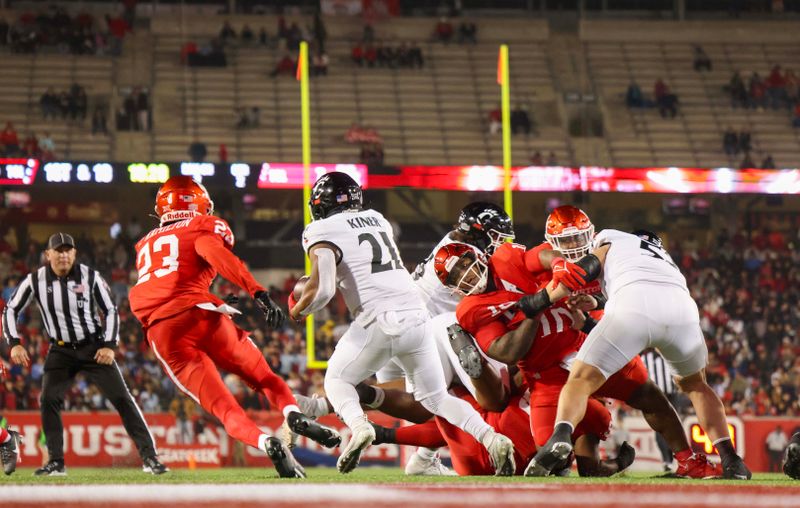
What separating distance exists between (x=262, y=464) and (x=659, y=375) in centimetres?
463

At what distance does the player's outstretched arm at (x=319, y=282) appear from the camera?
6.41 metres

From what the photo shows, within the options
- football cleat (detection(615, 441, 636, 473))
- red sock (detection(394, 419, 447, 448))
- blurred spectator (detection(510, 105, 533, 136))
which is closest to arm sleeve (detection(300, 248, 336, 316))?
red sock (detection(394, 419, 447, 448))

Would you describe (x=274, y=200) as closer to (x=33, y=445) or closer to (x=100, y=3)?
(x=100, y=3)

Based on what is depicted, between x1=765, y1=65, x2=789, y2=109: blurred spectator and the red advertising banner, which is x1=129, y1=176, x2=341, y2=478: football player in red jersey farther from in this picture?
x1=765, y1=65, x2=789, y2=109: blurred spectator

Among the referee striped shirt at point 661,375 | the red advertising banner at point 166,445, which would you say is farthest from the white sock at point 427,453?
the red advertising banner at point 166,445

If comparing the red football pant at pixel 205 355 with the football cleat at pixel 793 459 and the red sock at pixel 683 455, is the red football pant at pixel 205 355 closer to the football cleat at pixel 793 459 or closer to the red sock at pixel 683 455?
the red sock at pixel 683 455

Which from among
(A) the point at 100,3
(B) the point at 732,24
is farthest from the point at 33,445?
(B) the point at 732,24

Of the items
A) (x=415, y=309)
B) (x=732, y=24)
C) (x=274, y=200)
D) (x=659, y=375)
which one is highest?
(x=732, y=24)

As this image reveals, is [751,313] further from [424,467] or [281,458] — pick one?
[281,458]

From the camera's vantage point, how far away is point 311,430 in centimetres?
608

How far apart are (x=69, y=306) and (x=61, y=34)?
19.4 meters

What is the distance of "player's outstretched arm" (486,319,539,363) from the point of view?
251 inches

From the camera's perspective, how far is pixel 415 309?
6633 mm

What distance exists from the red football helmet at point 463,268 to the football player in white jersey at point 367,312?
0.23 m
